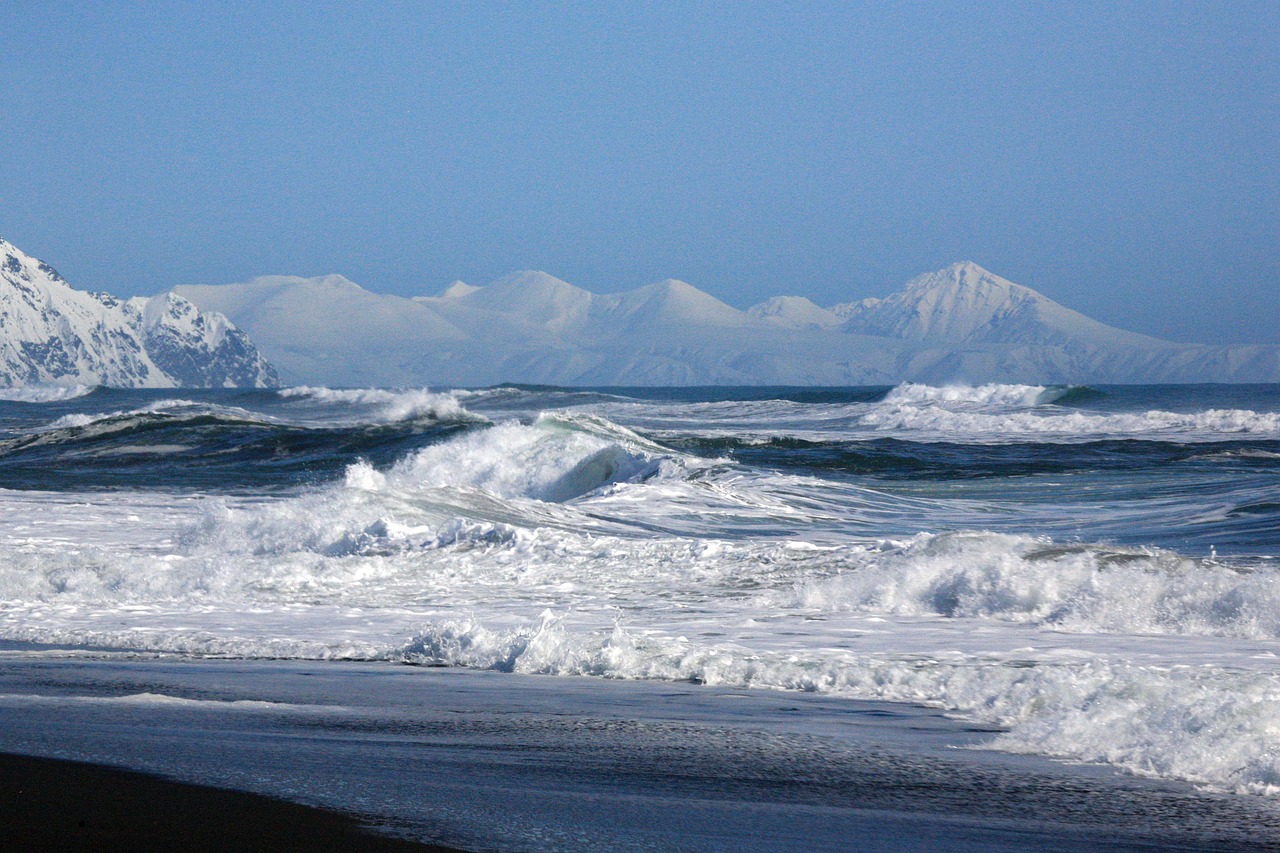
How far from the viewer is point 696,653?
6.61 m

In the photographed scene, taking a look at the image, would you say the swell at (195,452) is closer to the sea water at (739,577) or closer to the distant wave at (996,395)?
the sea water at (739,577)

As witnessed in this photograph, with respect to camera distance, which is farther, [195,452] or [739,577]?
[195,452]

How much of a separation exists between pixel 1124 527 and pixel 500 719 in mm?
10623

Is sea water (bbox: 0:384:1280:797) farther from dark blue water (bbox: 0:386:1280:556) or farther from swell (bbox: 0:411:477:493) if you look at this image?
swell (bbox: 0:411:477:493)

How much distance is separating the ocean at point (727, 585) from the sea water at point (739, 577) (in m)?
0.03

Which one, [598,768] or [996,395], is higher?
[996,395]

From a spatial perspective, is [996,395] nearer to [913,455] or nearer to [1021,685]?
[913,455]

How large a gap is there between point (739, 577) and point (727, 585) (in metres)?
0.35

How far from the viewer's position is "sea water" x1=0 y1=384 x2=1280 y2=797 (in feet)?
18.8

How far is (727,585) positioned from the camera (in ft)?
32.0

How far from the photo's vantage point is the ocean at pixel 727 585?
546cm

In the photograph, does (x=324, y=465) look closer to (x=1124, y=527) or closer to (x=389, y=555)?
(x=389, y=555)

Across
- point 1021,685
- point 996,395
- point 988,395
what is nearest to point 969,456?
point 1021,685

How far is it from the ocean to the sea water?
32mm
